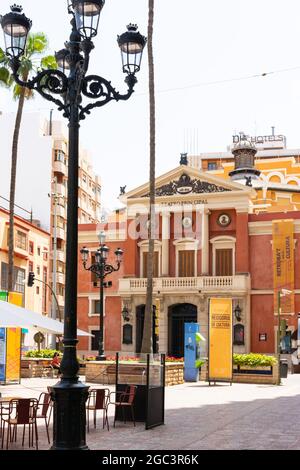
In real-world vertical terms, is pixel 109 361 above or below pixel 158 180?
below

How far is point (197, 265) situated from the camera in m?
43.8

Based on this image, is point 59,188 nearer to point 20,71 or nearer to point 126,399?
point 20,71

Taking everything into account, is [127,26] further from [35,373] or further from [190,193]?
[190,193]

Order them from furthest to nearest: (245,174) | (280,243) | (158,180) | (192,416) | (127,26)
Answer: (245,174) < (158,180) < (280,243) < (192,416) < (127,26)

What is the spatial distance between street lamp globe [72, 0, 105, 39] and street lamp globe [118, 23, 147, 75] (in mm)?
950

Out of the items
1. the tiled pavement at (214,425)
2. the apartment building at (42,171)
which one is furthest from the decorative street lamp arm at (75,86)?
the apartment building at (42,171)

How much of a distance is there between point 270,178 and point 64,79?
171 feet

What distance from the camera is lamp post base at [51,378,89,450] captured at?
336 inches

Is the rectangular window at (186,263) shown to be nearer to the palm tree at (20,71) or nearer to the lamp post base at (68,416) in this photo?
Result: the palm tree at (20,71)

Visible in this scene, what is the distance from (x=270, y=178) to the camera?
60.1m

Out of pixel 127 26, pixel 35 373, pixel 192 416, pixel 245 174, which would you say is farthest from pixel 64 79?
pixel 245 174

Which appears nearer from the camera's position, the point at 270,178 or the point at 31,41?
the point at 31,41

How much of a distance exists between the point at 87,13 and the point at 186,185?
116ft

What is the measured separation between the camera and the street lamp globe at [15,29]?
9.51m
